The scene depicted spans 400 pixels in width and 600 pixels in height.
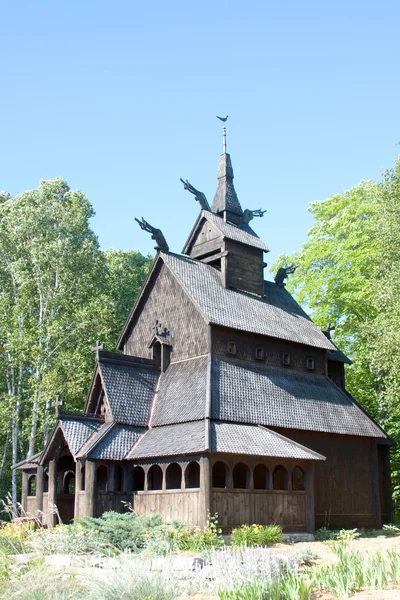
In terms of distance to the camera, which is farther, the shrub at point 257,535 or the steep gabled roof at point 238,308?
the steep gabled roof at point 238,308

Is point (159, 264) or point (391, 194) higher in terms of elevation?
point (391, 194)

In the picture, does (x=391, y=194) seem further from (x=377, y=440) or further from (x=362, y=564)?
(x=362, y=564)

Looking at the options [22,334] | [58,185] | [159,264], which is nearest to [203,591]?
[159,264]

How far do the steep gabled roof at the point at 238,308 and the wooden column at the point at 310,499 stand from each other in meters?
6.37

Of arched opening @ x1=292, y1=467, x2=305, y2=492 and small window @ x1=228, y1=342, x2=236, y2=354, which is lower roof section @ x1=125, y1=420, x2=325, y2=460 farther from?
small window @ x1=228, y1=342, x2=236, y2=354

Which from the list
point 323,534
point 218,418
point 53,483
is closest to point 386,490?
point 323,534

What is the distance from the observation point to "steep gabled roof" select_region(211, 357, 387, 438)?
87.2ft

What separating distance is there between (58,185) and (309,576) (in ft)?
121

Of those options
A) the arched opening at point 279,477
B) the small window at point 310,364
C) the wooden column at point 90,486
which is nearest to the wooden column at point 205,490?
the wooden column at point 90,486

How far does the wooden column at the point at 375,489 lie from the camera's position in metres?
30.3

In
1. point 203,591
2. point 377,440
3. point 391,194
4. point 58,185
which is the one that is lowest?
point 203,591

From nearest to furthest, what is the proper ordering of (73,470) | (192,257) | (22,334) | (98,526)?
(98,526) < (73,470) < (192,257) < (22,334)

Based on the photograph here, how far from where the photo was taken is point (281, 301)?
3512cm

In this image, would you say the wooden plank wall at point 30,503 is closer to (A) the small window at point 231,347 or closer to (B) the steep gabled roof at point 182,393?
(B) the steep gabled roof at point 182,393
